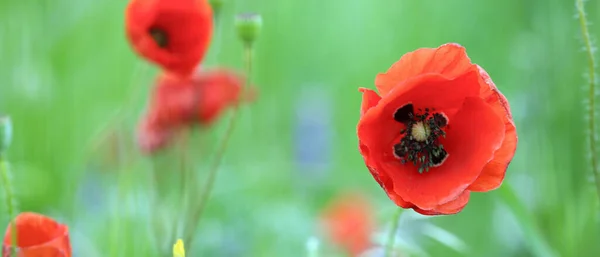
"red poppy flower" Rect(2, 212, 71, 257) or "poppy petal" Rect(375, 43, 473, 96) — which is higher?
"poppy petal" Rect(375, 43, 473, 96)

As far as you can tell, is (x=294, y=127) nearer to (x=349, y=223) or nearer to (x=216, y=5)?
(x=349, y=223)

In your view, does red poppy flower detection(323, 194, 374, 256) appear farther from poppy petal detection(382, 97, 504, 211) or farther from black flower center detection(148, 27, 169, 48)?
poppy petal detection(382, 97, 504, 211)

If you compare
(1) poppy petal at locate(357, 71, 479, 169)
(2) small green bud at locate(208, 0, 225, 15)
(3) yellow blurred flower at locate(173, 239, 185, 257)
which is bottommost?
(3) yellow blurred flower at locate(173, 239, 185, 257)

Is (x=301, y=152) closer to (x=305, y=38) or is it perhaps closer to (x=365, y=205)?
(x=365, y=205)

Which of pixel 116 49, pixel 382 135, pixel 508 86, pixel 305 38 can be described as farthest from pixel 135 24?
pixel 305 38

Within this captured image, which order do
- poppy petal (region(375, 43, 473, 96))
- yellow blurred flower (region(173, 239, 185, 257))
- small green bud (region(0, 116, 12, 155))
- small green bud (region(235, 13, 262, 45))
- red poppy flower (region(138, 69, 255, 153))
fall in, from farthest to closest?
red poppy flower (region(138, 69, 255, 153))
small green bud (region(235, 13, 262, 45))
small green bud (region(0, 116, 12, 155))
poppy petal (region(375, 43, 473, 96))
yellow blurred flower (region(173, 239, 185, 257))

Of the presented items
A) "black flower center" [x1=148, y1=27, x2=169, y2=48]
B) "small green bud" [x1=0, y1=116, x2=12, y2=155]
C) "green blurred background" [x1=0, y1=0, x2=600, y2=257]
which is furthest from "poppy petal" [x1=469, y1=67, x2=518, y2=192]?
"black flower center" [x1=148, y1=27, x2=169, y2=48]

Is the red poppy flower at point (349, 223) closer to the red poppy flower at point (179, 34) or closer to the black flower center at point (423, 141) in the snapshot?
the red poppy flower at point (179, 34)
